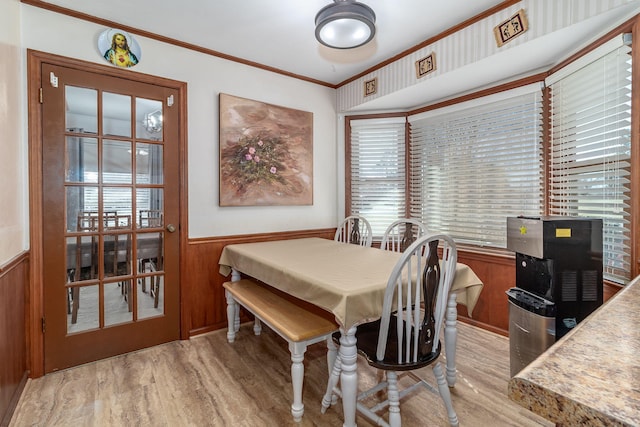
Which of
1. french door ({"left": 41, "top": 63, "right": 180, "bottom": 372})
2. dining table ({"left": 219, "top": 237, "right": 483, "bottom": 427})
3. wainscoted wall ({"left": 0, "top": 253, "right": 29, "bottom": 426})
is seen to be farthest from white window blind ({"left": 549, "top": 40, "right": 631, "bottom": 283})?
wainscoted wall ({"left": 0, "top": 253, "right": 29, "bottom": 426})

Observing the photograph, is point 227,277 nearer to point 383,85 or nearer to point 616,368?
point 383,85

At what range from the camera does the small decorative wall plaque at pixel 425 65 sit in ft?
8.54

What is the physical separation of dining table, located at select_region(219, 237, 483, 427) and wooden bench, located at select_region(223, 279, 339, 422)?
17cm

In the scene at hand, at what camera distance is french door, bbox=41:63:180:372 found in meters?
2.18

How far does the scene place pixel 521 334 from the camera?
190 centimetres

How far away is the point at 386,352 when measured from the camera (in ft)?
5.02

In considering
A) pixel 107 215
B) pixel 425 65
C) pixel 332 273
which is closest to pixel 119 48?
pixel 107 215

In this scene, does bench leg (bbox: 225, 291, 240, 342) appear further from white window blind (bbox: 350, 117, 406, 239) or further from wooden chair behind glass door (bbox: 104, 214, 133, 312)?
white window blind (bbox: 350, 117, 406, 239)

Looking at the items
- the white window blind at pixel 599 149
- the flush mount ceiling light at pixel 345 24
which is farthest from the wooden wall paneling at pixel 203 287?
the white window blind at pixel 599 149

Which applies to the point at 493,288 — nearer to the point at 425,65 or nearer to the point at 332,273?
the point at 332,273

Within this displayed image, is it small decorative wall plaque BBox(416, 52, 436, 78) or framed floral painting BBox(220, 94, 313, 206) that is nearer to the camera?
small decorative wall plaque BBox(416, 52, 436, 78)

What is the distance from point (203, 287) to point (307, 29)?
2.32 meters

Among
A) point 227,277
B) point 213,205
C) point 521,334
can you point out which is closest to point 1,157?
point 213,205

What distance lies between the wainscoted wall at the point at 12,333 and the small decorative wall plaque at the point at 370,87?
3066mm
